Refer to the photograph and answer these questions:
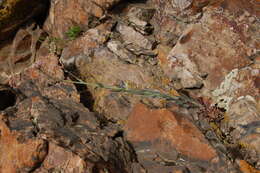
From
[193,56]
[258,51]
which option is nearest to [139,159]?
[193,56]

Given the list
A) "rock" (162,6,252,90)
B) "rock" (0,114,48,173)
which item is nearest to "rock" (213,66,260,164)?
"rock" (162,6,252,90)

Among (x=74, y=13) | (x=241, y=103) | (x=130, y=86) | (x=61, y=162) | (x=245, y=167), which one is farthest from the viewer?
(x=74, y=13)

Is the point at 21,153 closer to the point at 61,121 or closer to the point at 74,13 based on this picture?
the point at 61,121

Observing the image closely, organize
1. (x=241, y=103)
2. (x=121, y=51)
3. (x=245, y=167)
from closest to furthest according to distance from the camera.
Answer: (x=245, y=167)
(x=241, y=103)
(x=121, y=51)

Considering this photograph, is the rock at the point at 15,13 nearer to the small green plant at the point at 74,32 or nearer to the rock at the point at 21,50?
the rock at the point at 21,50

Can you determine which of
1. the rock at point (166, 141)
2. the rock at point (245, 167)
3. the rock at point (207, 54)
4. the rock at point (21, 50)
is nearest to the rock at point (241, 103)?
the rock at point (207, 54)

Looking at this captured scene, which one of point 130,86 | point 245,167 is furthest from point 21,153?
point 245,167
